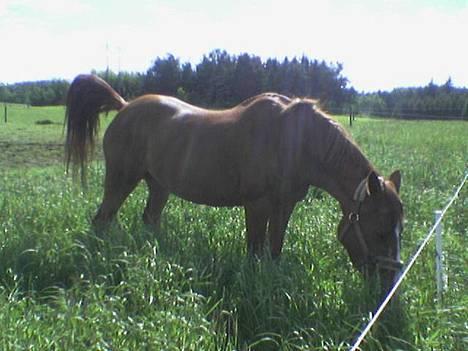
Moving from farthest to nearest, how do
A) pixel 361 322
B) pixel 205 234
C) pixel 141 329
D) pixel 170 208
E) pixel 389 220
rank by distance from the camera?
1. pixel 170 208
2. pixel 205 234
3. pixel 389 220
4. pixel 361 322
5. pixel 141 329

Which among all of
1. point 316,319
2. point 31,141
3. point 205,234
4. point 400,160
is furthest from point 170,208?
point 31,141

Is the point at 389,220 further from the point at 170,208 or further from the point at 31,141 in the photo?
the point at 31,141

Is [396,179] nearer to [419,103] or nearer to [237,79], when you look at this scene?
[237,79]

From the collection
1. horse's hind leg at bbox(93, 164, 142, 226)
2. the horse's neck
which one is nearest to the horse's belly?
horse's hind leg at bbox(93, 164, 142, 226)

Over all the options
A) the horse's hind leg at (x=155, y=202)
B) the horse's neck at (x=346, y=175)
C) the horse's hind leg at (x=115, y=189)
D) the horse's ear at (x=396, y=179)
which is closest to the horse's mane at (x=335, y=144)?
the horse's neck at (x=346, y=175)

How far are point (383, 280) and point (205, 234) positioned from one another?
6.66ft

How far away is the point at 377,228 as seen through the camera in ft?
12.0

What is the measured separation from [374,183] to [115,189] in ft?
9.98

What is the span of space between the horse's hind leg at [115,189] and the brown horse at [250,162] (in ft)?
0.04

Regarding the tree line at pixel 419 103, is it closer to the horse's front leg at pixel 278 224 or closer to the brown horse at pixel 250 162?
the brown horse at pixel 250 162

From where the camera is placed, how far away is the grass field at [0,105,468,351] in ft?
9.47

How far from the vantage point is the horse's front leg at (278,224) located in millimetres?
4281

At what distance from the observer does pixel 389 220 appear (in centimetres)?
359

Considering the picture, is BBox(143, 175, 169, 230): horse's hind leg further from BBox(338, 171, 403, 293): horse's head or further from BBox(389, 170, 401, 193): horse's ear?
BBox(389, 170, 401, 193): horse's ear
